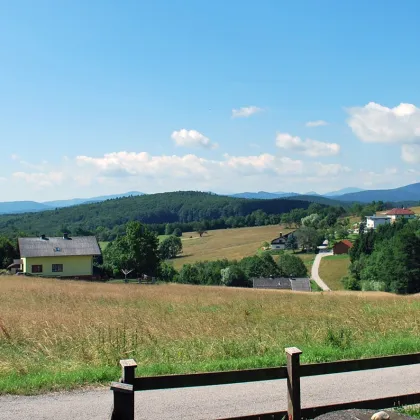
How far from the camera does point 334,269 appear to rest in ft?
318

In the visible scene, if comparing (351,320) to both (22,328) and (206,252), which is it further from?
(206,252)

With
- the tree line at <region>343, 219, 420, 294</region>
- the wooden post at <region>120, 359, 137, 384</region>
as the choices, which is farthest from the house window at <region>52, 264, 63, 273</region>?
the wooden post at <region>120, 359, 137, 384</region>

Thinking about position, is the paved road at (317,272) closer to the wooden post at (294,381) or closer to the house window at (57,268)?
the house window at (57,268)

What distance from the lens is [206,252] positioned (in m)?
126

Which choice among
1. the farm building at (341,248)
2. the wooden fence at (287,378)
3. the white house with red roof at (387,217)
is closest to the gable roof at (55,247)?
the wooden fence at (287,378)

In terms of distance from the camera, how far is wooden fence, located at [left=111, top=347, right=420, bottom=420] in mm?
4625

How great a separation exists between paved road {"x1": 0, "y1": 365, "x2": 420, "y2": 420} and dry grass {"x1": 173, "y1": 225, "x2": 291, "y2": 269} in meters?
97.9

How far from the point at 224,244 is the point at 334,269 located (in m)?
46.7

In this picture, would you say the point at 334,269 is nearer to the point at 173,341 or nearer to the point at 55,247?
the point at 55,247

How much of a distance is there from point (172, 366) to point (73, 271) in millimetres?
44750

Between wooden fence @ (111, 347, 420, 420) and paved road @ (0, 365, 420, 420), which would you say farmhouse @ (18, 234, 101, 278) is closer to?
paved road @ (0, 365, 420, 420)

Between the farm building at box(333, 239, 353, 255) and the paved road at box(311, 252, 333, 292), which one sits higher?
the farm building at box(333, 239, 353, 255)

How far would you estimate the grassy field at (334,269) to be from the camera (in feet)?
278

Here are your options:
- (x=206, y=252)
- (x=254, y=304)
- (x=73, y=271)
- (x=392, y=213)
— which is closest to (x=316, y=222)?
(x=392, y=213)
